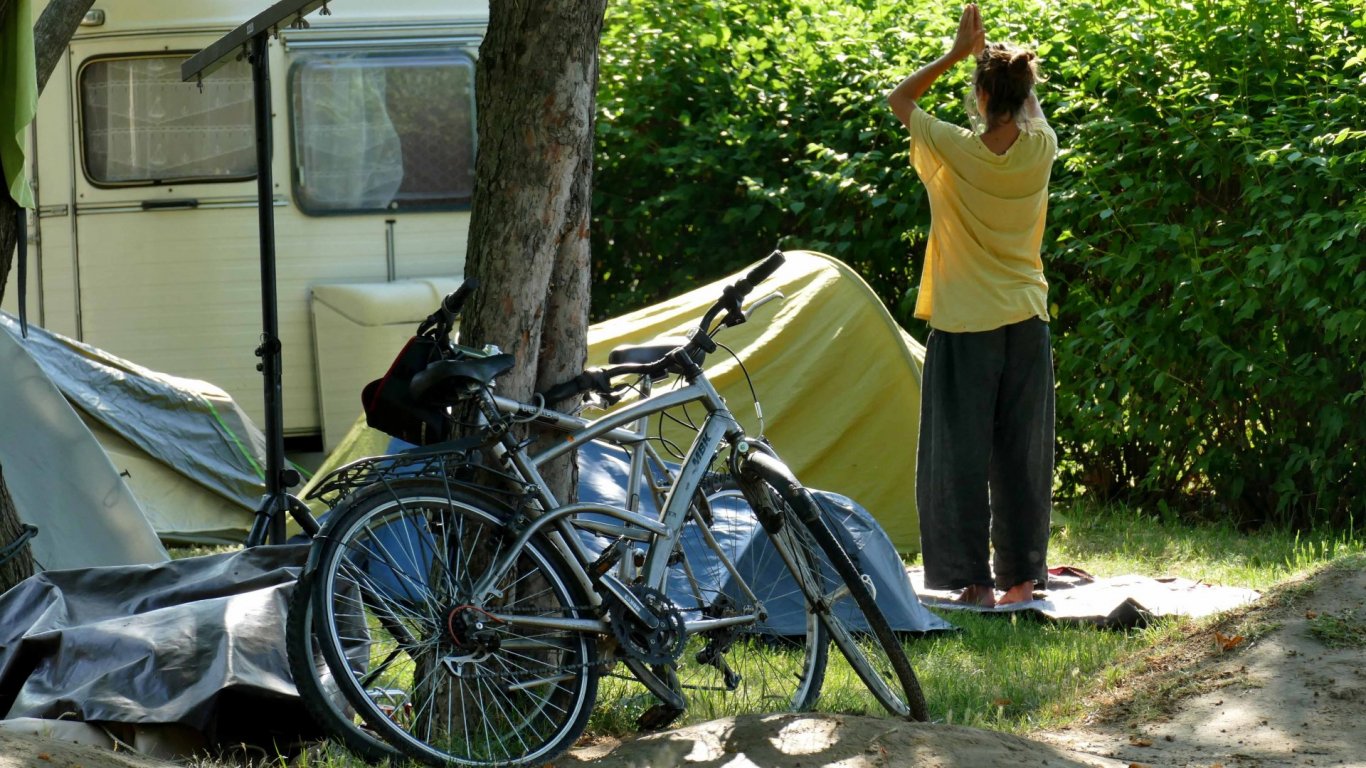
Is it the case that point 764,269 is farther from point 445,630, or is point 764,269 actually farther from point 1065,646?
point 1065,646

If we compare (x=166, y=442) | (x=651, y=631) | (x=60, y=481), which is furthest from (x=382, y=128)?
(x=651, y=631)

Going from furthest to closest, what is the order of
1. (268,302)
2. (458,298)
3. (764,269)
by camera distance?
(268,302)
(764,269)
(458,298)

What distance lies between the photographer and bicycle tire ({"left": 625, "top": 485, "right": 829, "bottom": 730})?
407 centimetres

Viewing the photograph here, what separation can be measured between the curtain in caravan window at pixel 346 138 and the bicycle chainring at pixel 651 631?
5512mm

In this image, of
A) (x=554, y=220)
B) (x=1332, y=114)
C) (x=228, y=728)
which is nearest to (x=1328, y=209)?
(x=1332, y=114)

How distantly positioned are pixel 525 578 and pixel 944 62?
2804mm

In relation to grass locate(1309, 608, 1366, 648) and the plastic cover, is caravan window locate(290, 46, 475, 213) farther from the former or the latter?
grass locate(1309, 608, 1366, 648)

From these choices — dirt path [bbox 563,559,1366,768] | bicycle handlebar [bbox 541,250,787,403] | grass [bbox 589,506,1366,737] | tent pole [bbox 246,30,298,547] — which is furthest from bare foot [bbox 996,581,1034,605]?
tent pole [bbox 246,30,298,547]

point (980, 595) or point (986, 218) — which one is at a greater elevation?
point (986, 218)

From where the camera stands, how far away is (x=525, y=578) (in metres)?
3.80

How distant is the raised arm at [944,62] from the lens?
18.4ft

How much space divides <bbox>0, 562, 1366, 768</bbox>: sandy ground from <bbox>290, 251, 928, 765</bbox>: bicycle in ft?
0.73

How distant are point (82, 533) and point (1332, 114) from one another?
5.26 metres

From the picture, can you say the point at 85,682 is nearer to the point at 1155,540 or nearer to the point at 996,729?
the point at 996,729
